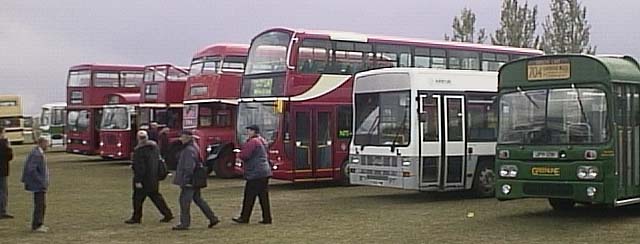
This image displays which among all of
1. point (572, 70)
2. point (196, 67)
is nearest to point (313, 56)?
point (196, 67)

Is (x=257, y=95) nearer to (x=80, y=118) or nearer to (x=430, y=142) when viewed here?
(x=430, y=142)

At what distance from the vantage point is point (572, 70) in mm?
15195

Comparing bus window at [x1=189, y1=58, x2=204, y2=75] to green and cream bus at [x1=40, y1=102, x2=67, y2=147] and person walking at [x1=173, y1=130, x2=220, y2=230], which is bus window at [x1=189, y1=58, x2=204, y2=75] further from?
green and cream bus at [x1=40, y1=102, x2=67, y2=147]

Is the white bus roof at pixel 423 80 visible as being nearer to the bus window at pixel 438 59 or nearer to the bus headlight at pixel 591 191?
the bus window at pixel 438 59

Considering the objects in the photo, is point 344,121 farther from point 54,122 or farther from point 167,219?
point 54,122

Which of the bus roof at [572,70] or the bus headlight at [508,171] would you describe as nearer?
the bus roof at [572,70]

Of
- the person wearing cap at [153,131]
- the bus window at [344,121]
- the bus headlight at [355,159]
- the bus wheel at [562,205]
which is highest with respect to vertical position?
the bus window at [344,121]

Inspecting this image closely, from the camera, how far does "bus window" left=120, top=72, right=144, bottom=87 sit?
40.1 metres

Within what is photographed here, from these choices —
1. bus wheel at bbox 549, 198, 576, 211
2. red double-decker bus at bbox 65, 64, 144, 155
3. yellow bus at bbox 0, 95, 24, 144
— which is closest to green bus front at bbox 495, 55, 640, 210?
bus wheel at bbox 549, 198, 576, 211

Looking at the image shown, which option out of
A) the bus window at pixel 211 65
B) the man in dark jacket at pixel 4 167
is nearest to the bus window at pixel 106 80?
the bus window at pixel 211 65

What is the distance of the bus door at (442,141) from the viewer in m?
19.6

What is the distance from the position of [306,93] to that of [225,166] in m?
6.35

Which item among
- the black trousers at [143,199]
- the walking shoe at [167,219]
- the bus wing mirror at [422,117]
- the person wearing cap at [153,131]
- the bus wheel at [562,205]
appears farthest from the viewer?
the person wearing cap at [153,131]

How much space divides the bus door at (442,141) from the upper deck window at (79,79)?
2277cm
